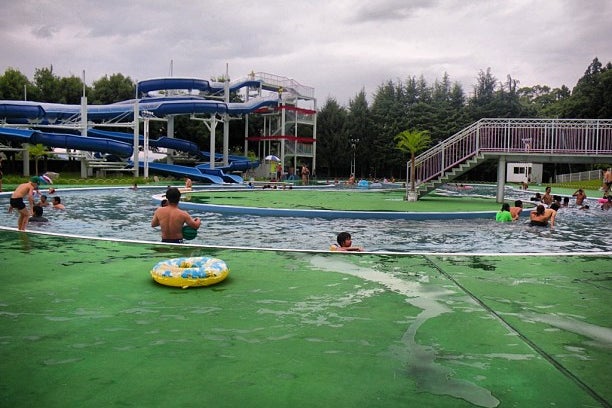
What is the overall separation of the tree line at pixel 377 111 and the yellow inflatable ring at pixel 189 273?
167 ft

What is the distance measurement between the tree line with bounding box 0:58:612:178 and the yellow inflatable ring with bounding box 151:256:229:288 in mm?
50848

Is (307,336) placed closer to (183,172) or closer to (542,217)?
(542,217)

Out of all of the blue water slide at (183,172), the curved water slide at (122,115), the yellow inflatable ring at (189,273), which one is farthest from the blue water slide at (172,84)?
the yellow inflatable ring at (189,273)

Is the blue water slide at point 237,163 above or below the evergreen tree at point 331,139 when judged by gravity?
below

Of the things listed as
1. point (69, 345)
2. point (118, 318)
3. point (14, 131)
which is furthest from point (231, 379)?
point (14, 131)

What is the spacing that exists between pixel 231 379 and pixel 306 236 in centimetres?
890

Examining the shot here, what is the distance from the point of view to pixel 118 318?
17.0 feet

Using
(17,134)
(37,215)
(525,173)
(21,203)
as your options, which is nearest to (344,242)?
(21,203)

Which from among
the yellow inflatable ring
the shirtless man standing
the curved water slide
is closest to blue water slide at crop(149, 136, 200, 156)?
the curved water slide

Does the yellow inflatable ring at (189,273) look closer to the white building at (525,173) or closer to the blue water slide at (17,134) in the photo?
the blue water slide at (17,134)

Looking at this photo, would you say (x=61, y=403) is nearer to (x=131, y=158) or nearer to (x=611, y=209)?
(x=611, y=209)

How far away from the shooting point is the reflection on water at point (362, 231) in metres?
11.3

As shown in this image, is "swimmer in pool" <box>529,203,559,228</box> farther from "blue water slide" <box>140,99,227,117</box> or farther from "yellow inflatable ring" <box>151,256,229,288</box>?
"blue water slide" <box>140,99,227,117</box>

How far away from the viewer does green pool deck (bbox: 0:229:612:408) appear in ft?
11.6
